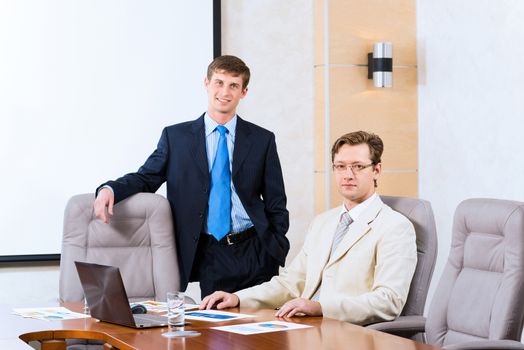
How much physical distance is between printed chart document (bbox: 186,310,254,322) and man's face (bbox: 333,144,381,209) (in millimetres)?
744

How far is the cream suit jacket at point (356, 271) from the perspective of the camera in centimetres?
334

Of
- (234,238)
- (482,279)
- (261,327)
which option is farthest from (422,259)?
(234,238)

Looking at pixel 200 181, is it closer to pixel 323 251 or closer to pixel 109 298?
pixel 323 251

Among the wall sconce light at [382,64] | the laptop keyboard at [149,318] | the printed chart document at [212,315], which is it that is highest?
the wall sconce light at [382,64]

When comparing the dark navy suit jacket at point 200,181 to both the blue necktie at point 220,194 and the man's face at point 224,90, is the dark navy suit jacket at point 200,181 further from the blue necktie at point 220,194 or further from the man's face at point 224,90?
the man's face at point 224,90

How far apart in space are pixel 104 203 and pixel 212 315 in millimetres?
1043

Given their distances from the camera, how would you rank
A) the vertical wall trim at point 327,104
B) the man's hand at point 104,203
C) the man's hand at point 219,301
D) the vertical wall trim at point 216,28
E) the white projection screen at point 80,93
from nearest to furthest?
the man's hand at point 219,301 < the man's hand at point 104,203 < the white projection screen at point 80,93 < the vertical wall trim at point 216,28 < the vertical wall trim at point 327,104

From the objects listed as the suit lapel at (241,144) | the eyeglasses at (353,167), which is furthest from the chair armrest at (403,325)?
the suit lapel at (241,144)

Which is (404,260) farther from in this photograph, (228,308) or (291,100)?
(291,100)

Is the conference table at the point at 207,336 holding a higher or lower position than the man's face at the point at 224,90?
lower

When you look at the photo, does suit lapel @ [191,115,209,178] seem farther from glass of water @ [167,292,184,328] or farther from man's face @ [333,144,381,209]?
glass of water @ [167,292,184,328]

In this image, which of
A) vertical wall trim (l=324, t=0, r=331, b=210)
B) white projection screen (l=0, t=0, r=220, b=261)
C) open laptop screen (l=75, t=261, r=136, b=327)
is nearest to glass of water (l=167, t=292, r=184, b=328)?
open laptop screen (l=75, t=261, r=136, b=327)

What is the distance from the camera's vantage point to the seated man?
333cm

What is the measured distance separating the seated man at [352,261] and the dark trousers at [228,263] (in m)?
0.58
